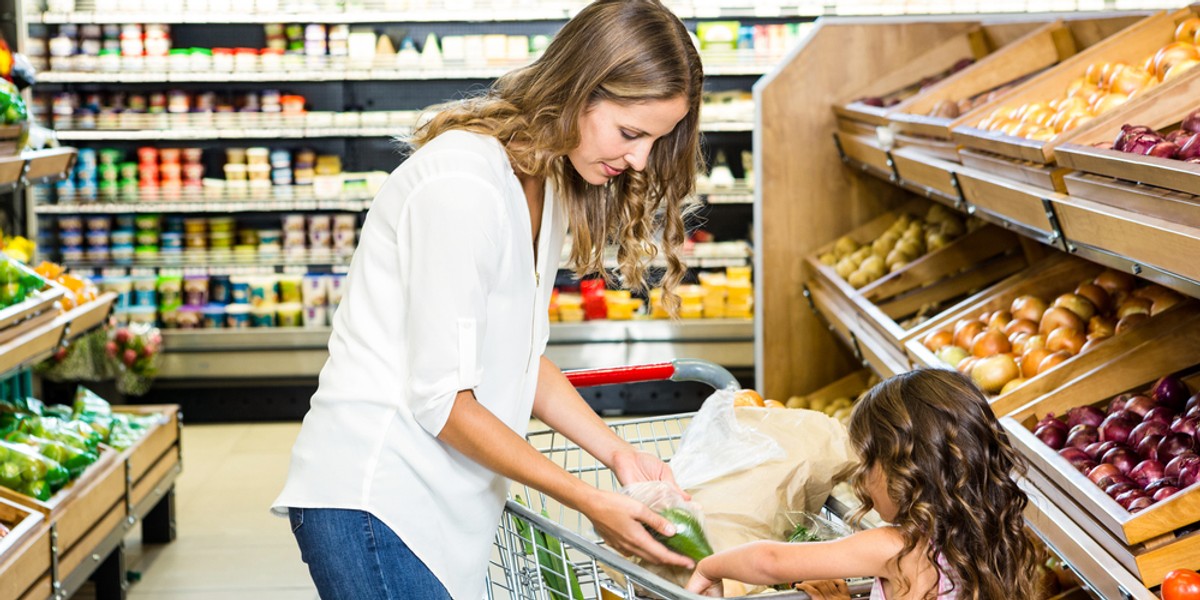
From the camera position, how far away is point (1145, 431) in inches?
78.0

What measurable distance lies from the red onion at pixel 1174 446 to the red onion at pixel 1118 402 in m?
0.19

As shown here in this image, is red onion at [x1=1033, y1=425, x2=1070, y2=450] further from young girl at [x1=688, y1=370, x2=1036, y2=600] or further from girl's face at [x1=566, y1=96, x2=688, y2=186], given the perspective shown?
girl's face at [x1=566, y1=96, x2=688, y2=186]

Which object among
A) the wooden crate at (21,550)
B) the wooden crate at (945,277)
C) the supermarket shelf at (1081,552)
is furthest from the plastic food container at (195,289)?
the supermarket shelf at (1081,552)

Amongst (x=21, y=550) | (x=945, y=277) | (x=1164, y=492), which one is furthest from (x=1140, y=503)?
(x=21, y=550)

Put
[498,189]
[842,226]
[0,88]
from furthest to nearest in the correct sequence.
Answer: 1. [842,226]
2. [0,88]
3. [498,189]

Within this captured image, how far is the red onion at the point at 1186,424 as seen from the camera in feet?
6.25

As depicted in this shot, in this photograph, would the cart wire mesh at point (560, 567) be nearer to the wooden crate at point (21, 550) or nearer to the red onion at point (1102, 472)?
the red onion at point (1102, 472)

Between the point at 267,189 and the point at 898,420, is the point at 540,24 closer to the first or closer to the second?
the point at 267,189

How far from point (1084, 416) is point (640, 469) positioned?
2.79ft

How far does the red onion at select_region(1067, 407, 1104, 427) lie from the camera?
211 cm

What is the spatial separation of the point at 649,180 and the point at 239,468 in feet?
12.7

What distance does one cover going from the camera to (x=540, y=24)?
254 inches

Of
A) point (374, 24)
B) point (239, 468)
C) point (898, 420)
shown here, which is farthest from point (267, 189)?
point (898, 420)

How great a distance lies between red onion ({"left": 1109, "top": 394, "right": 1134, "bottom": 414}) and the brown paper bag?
0.54 meters
